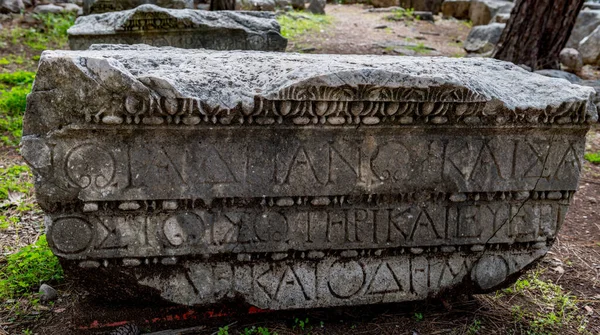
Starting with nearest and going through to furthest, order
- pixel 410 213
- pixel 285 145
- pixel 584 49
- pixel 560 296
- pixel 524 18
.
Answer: pixel 285 145 → pixel 410 213 → pixel 560 296 → pixel 524 18 → pixel 584 49

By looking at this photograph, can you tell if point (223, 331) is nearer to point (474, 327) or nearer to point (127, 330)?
point (127, 330)

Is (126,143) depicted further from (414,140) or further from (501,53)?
(501,53)

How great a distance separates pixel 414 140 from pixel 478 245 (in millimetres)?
604

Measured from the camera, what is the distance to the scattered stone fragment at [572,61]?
799cm

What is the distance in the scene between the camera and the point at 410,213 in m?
2.30

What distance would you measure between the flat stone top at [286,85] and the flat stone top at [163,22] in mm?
3359

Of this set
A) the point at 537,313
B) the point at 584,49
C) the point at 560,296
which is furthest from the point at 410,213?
the point at 584,49

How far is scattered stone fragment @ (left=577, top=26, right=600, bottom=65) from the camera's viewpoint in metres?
8.59

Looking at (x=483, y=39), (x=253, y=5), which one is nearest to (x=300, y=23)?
(x=253, y=5)

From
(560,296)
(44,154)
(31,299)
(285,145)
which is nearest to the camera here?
(44,154)

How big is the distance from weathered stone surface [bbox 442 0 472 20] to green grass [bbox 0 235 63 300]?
12491mm

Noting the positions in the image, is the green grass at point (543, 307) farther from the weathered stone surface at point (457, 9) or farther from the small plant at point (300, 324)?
the weathered stone surface at point (457, 9)

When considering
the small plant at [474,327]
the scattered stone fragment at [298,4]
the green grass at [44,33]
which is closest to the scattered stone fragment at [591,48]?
the scattered stone fragment at [298,4]

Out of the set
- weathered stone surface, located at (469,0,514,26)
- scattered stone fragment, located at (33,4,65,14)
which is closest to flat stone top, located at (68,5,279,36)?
scattered stone fragment, located at (33,4,65,14)
